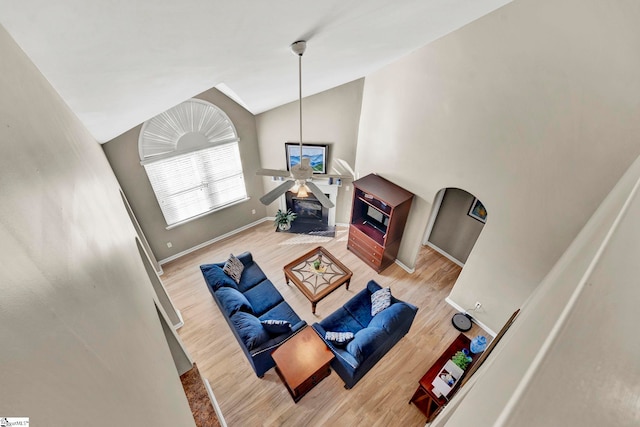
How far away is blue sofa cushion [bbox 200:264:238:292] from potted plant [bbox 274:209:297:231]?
2074 millimetres

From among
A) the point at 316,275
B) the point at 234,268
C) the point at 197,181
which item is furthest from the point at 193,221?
the point at 316,275

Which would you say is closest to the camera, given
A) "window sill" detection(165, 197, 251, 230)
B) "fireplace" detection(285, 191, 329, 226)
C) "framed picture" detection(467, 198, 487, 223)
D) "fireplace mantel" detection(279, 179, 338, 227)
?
"framed picture" detection(467, 198, 487, 223)

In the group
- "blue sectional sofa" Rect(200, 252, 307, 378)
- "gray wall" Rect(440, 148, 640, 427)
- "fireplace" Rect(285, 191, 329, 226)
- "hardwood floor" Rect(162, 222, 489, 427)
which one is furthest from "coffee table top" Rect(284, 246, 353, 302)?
"gray wall" Rect(440, 148, 640, 427)

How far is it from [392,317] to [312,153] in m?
3.48

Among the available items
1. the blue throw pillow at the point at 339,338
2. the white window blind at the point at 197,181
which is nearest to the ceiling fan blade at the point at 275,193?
the blue throw pillow at the point at 339,338

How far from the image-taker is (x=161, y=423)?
1.20 metres

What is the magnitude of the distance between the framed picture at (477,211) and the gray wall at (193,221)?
444cm

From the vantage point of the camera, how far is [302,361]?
3.65m

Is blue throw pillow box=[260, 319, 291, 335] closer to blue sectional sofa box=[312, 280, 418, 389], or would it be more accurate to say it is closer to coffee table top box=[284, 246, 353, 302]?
blue sectional sofa box=[312, 280, 418, 389]

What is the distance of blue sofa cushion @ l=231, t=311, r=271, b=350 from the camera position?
3.60 meters

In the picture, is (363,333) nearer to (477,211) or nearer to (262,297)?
(262,297)

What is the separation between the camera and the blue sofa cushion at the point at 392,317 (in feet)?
12.3

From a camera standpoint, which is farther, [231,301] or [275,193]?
[231,301]

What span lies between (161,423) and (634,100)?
4267 mm
